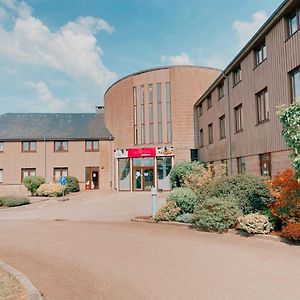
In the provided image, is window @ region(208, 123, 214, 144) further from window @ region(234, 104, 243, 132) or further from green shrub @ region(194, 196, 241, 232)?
green shrub @ region(194, 196, 241, 232)

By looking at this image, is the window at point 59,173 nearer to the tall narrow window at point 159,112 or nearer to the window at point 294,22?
the tall narrow window at point 159,112

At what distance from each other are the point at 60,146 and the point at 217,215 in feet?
83.4

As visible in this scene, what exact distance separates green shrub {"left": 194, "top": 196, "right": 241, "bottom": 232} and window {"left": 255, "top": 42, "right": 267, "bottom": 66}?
27.3 ft

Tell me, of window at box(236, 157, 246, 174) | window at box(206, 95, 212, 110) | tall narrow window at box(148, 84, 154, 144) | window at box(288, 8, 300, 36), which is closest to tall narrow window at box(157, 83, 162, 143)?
tall narrow window at box(148, 84, 154, 144)

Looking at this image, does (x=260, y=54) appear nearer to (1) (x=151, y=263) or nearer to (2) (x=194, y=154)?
(1) (x=151, y=263)

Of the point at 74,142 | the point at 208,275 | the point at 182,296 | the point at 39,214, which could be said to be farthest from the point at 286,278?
the point at 74,142

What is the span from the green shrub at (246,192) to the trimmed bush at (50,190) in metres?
17.7

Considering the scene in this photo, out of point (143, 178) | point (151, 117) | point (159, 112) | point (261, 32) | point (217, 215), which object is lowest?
point (217, 215)

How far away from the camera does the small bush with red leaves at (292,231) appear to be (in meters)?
7.52

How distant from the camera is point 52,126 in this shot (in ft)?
113

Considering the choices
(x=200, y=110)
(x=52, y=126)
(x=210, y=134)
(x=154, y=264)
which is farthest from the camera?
(x=52, y=126)

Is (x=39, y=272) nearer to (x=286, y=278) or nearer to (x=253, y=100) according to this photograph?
(x=286, y=278)

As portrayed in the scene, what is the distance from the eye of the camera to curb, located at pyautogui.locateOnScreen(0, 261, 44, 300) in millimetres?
4688

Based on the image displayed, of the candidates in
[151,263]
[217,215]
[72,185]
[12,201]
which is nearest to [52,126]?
[72,185]
